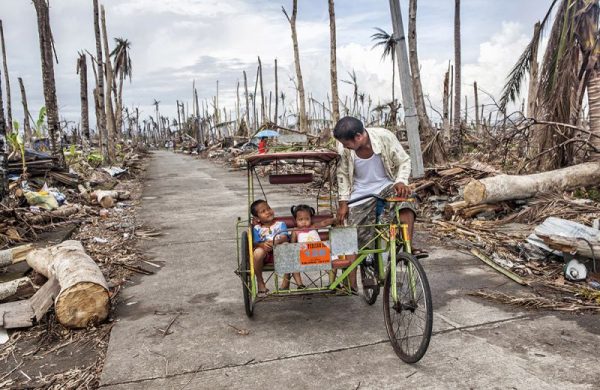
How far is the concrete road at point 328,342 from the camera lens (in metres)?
3.11

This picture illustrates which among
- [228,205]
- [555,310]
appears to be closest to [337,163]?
[555,310]

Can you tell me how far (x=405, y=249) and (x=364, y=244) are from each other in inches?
24.0

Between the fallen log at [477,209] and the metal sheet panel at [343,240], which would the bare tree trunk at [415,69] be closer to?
the fallen log at [477,209]

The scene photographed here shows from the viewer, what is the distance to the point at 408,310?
3338 mm

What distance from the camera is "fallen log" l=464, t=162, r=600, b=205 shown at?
25.0 ft

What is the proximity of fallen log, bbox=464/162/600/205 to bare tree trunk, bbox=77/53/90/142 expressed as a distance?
18.7 metres

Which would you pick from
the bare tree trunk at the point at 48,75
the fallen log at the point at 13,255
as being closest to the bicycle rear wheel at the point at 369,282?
the fallen log at the point at 13,255

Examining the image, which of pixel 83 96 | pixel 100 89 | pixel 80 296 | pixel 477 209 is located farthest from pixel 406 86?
pixel 83 96

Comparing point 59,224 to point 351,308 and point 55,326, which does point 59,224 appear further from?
point 351,308

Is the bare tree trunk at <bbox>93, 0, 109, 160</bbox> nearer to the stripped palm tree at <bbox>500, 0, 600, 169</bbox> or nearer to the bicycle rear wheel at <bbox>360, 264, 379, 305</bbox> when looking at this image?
the stripped palm tree at <bbox>500, 0, 600, 169</bbox>

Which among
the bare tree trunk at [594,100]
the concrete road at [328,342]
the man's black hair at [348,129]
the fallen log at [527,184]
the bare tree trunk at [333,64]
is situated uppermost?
the bare tree trunk at [333,64]

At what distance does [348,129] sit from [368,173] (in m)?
0.55

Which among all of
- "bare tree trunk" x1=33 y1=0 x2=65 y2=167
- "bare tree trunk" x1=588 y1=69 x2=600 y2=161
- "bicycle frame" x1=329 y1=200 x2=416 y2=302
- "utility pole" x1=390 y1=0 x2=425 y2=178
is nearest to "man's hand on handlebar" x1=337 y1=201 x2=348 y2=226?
"bicycle frame" x1=329 y1=200 x2=416 y2=302

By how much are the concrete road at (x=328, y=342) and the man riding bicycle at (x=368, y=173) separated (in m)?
0.65
